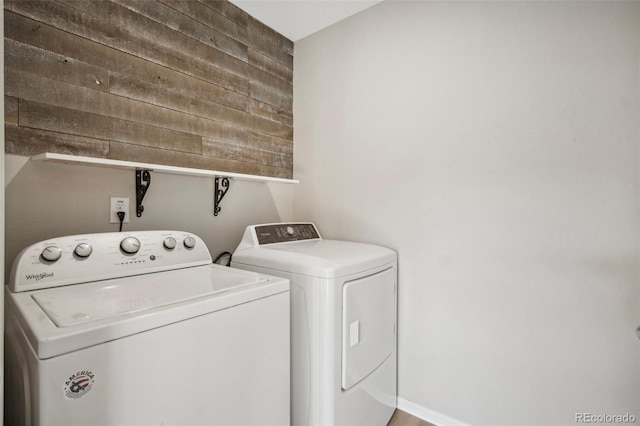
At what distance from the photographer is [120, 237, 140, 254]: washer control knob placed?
122 centimetres

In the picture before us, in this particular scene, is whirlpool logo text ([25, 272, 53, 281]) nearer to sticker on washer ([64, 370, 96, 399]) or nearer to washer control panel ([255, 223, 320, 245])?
sticker on washer ([64, 370, 96, 399])

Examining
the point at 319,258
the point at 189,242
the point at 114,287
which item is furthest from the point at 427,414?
the point at 114,287

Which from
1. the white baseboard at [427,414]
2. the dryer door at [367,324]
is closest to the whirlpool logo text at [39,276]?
the dryer door at [367,324]

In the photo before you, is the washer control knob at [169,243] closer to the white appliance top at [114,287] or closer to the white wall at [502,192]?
the white appliance top at [114,287]

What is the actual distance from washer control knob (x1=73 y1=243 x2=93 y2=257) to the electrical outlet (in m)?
0.29

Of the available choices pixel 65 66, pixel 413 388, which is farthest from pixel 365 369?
pixel 65 66

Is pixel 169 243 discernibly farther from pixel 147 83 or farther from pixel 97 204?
pixel 147 83

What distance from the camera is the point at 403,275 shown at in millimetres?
1788

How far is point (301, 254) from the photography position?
4.77 ft

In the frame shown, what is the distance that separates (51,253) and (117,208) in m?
0.39

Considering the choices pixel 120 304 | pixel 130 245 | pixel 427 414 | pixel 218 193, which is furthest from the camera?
pixel 218 193

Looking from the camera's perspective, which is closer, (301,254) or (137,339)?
(137,339)

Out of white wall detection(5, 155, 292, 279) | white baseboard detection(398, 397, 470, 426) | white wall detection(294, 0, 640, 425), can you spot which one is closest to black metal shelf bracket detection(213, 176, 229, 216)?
white wall detection(5, 155, 292, 279)

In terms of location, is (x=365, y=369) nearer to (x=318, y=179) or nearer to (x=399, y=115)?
(x=318, y=179)
